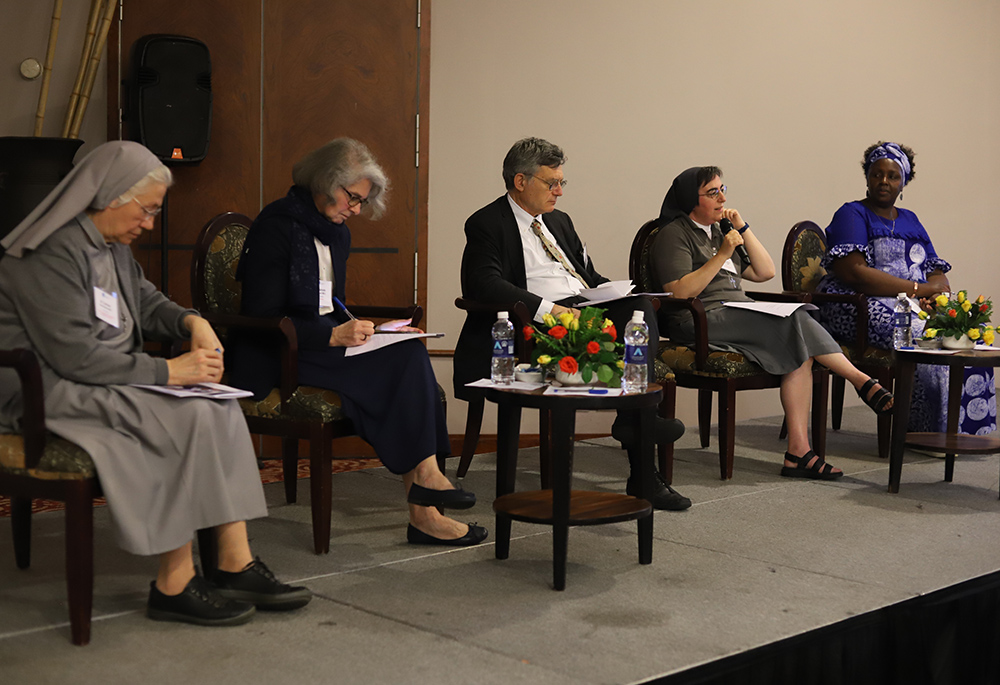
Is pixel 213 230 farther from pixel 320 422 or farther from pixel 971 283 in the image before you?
pixel 971 283

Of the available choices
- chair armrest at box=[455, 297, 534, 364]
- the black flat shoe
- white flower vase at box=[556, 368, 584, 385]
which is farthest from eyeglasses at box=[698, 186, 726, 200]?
the black flat shoe

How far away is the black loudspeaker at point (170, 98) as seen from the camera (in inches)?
175

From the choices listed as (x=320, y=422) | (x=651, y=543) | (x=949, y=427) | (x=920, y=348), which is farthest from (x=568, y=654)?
(x=949, y=427)

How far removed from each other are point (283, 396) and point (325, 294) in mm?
369

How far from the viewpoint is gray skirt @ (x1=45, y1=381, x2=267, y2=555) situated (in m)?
2.40

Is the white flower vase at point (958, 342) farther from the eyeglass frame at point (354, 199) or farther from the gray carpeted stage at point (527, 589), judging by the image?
the eyeglass frame at point (354, 199)

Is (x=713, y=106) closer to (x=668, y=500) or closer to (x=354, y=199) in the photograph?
(x=668, y=500)

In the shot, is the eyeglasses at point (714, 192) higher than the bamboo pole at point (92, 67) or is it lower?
lower

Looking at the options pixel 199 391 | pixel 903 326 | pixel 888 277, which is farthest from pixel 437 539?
pixel 888 277

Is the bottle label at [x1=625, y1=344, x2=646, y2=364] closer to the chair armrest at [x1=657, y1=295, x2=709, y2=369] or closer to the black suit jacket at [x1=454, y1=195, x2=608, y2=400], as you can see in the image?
the black suit jacket at [x1=454, y1=195, x2=608, y2=400]

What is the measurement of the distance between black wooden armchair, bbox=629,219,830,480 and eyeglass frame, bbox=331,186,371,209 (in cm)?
138

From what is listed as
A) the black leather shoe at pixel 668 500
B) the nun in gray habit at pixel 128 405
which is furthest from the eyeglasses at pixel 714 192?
the nun in gray habit at pixel 128 405

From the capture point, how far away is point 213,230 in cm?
350

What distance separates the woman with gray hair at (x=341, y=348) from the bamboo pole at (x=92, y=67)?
1565 millimetres
